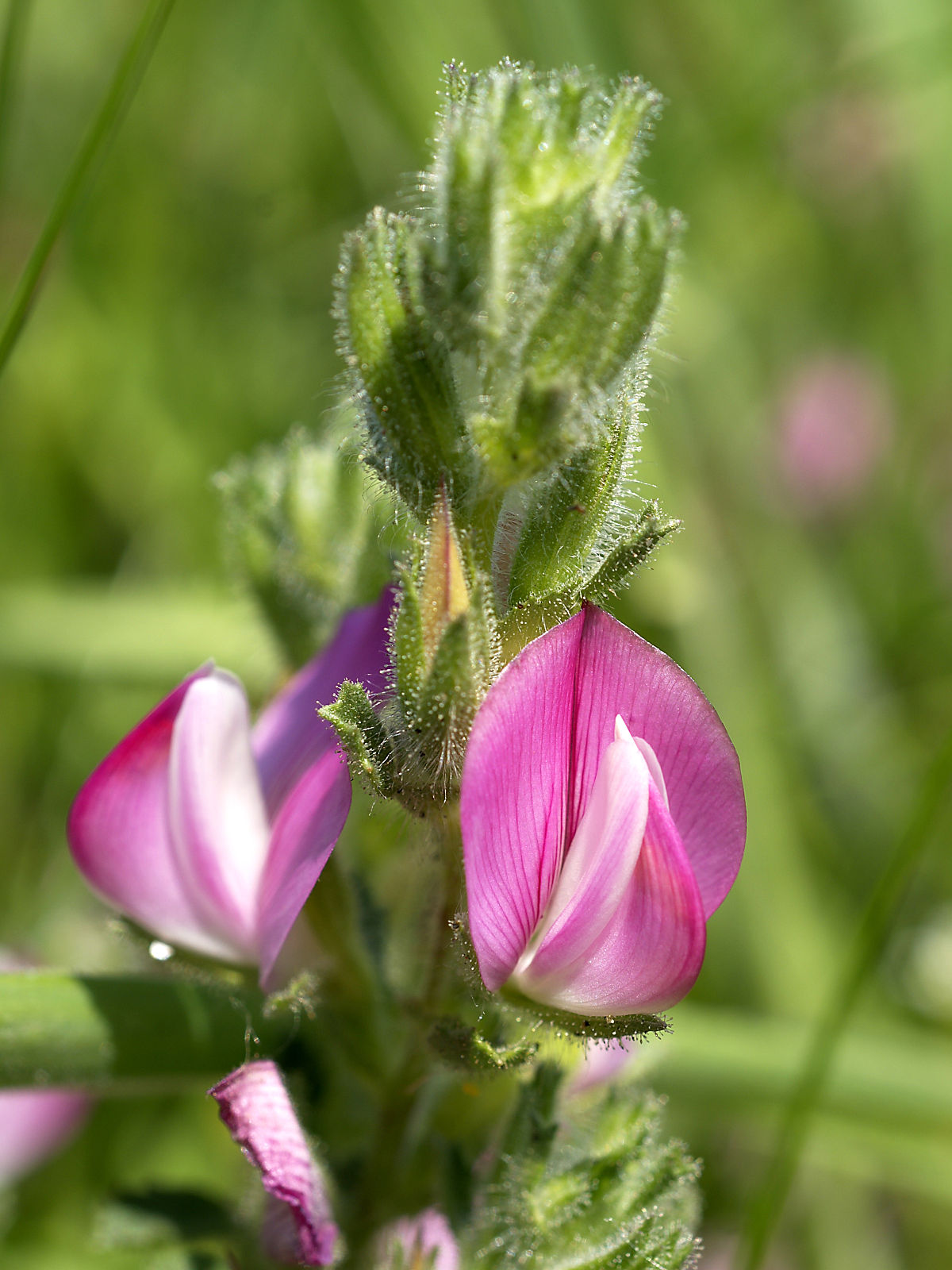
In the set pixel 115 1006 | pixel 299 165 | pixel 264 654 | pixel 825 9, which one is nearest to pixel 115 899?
pixel 115 1006

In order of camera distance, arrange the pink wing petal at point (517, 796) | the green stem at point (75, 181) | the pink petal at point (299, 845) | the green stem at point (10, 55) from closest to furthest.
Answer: the pink wing petal at point (517, 796) < the pink petal at point (299, 845) < the green stem at point (75, 181) < the green stem at point (10, 55)

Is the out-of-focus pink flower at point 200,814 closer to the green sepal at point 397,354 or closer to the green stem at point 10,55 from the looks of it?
the green sepal at point 397,354

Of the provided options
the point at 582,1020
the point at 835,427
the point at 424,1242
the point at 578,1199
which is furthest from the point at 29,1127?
the point at 835,427

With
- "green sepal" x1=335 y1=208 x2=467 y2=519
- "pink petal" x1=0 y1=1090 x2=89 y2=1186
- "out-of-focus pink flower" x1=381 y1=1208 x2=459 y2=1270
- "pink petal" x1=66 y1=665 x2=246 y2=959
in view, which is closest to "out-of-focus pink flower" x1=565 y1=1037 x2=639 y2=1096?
"out-of-focus pink flower" x1=381 y1=1208 x2=459 y2=1270

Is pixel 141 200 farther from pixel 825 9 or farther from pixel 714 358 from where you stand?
pixel 825 9

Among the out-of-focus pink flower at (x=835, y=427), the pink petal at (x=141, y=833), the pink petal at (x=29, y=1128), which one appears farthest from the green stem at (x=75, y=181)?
the out-of-focus pink flower at (x=835, y=427)

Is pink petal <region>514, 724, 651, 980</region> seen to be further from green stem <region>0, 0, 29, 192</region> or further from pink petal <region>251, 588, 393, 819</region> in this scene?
green stem <region>0, 0, 29, 192</region>
